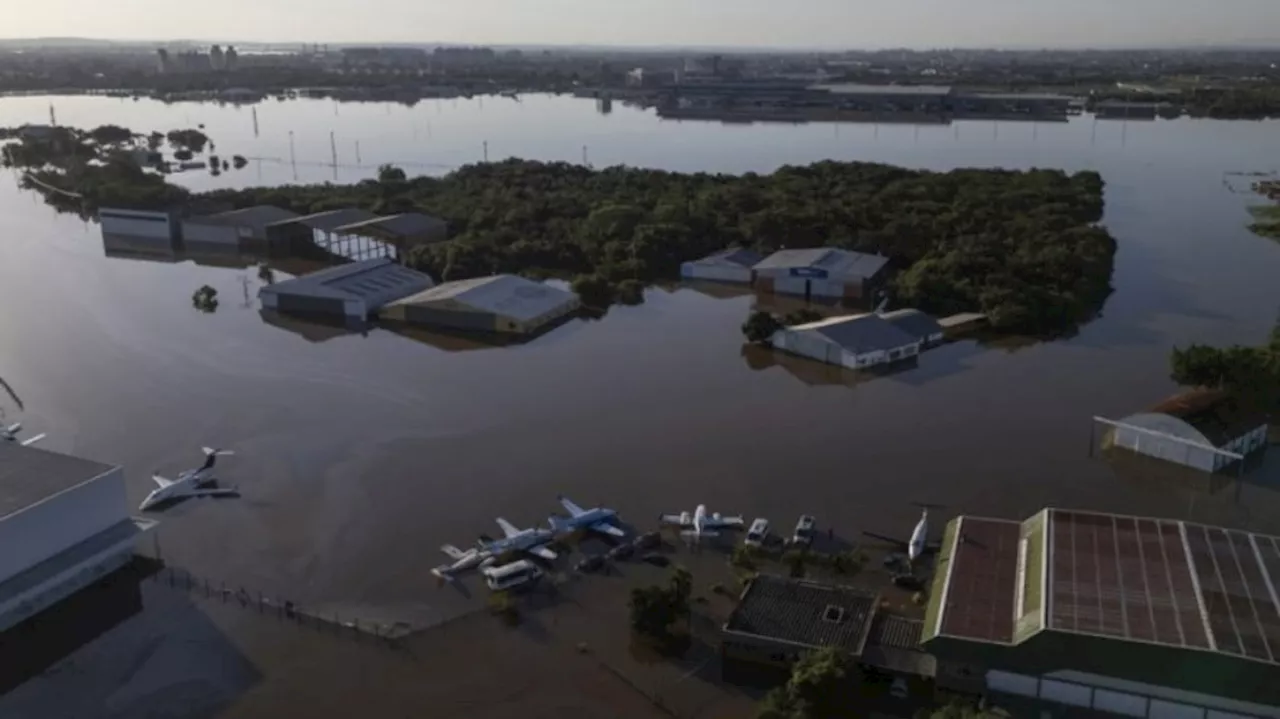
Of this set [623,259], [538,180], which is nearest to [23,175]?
[538,180]

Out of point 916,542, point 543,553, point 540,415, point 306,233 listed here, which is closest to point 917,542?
point 916,542

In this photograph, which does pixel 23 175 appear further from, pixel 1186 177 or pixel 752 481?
pixel 1186 177

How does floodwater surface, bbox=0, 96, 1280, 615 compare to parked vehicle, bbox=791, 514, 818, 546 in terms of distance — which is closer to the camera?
parked vehicle, bbox=791, 514, 818, 546

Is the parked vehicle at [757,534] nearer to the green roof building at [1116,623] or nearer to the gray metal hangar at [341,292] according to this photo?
the green roof building at [1116,623]

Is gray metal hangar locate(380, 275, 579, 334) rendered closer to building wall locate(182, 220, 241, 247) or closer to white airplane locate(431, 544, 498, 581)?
white airplane locate(431, 544, 498, 581)

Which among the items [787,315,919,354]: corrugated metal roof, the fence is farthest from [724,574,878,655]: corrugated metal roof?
[787,315,919,354]: corrugated metal roof

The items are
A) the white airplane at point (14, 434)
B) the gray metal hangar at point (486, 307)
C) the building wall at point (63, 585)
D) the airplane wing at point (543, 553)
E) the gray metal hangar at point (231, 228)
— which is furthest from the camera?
the gray metal hangar at point (231, 228)

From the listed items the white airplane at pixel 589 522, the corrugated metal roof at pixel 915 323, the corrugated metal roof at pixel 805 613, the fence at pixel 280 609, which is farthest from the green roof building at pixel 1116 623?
the corrugated metal roof at pixel 915 323
